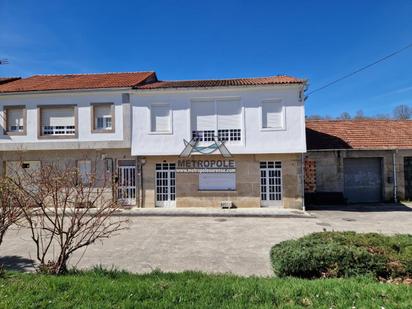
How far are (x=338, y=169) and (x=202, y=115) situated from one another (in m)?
8.96

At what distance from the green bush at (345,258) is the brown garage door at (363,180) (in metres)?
12.9

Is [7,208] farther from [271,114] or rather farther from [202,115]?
[271,114]

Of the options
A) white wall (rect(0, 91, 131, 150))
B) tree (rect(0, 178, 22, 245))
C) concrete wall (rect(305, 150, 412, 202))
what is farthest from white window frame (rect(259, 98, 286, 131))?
tree (rect(0, 178, 22, 245))

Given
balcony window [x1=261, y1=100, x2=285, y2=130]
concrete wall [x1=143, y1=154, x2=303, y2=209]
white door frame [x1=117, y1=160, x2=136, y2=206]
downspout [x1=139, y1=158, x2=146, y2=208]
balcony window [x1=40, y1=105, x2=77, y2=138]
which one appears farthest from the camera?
white door frame [x1=117, y1=160, x2=136, y2=206]

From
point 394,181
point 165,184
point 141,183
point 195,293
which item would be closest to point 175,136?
point 165,184

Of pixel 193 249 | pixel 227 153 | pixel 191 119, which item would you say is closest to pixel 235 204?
pixel 227 153

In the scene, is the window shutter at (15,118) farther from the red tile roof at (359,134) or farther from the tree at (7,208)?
the red tile roof at (359,134)

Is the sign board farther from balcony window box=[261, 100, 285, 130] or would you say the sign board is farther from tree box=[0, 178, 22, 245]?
tree box=[0, 178, 22, 245]

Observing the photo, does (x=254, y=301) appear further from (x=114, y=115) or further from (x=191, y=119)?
(x=114, y=115)

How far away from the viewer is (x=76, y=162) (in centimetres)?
1641

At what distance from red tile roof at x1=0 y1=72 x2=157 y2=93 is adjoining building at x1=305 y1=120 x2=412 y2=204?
11.6m

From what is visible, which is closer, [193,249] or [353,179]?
[193,249]

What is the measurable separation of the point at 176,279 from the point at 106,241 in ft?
16.1

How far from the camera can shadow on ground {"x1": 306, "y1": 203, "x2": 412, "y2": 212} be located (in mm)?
15281
